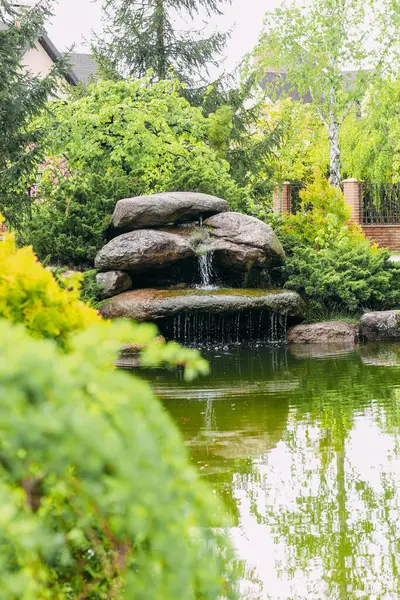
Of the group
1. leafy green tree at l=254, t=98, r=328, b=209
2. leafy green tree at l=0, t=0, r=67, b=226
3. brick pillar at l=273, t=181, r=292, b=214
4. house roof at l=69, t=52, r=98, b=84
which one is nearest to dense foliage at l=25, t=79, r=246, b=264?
leafy green tree at l=0, t=0, r=67, b=226

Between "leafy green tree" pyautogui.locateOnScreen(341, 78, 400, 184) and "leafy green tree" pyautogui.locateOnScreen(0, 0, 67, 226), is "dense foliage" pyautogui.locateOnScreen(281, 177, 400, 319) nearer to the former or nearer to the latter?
"leafy green tree" pyautogui.locateOnScreen(0, 0, 67, 226)

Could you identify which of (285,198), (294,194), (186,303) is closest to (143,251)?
(186,303)

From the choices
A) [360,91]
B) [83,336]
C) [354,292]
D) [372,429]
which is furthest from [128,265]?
[360,91]

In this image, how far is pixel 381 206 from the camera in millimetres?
31688

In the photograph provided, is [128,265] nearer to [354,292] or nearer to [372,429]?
[354,292]

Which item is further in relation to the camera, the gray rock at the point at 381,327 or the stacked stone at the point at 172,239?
the stacked stone at the point at 172,239

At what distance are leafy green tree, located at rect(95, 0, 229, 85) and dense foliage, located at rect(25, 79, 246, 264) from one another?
16.4 feet

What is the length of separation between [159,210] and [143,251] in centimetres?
102

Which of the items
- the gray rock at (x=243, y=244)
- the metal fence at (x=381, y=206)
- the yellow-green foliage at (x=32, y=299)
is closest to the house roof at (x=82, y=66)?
the metal fence at (x=381, y=206)

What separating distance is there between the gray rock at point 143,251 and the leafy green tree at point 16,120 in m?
2.42

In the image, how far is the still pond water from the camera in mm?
3955

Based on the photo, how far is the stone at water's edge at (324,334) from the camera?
13.9 m

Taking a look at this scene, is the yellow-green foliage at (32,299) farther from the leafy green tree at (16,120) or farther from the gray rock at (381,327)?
the leafy green tree at (16,120)

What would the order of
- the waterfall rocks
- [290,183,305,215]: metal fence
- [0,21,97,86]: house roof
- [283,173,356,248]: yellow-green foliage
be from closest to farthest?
the waterfall rocks → [283,173,356,248]: yellow-green foliage → [290,183,305,215]: metal fence → [0,21,97,86]: house roof
